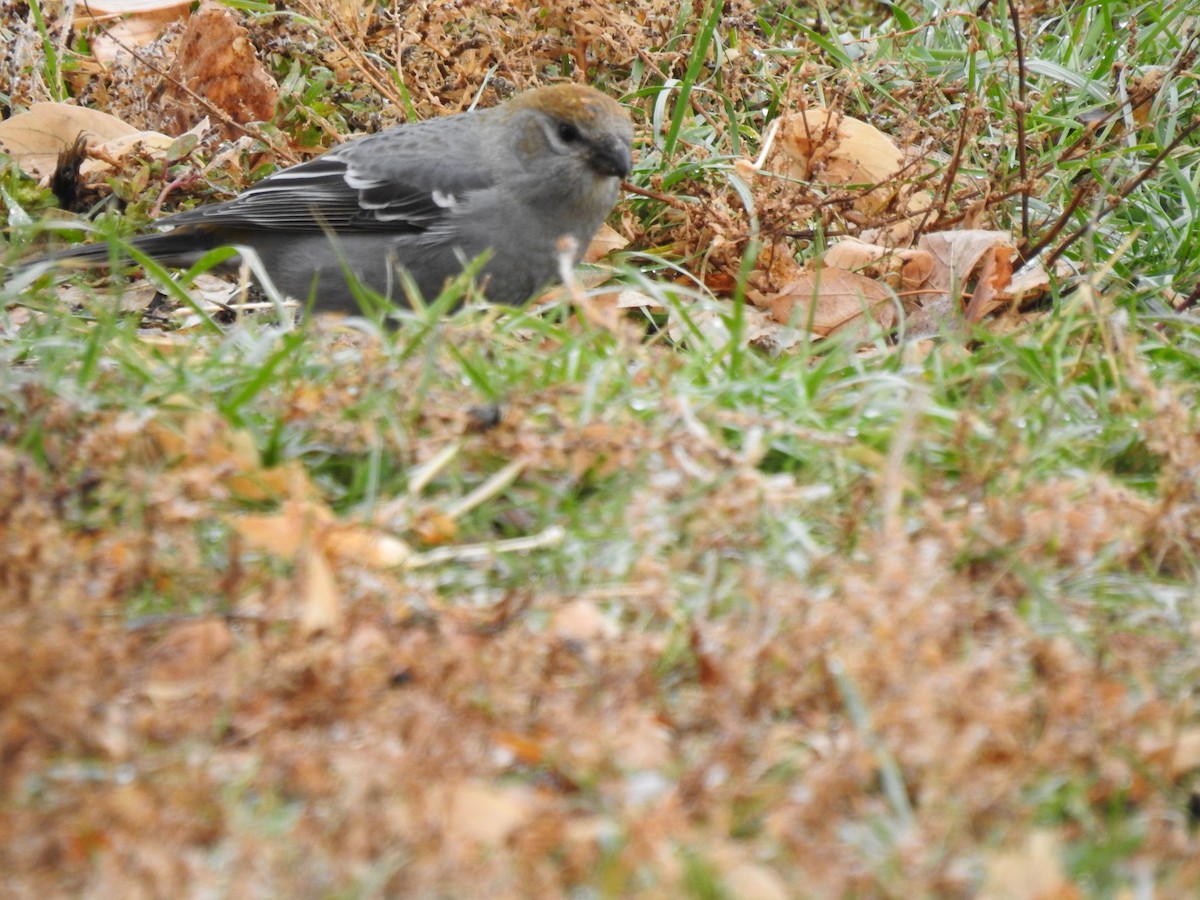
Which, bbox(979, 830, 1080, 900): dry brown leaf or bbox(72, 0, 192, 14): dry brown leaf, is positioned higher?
bbox(979, 830, 1080, 900): dry brown leaf

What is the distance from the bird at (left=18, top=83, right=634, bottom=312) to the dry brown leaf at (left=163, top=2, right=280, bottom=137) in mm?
1059

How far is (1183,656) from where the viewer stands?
7.96ft

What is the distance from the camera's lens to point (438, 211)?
16.0ft

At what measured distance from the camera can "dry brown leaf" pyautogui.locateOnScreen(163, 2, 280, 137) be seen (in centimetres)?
582

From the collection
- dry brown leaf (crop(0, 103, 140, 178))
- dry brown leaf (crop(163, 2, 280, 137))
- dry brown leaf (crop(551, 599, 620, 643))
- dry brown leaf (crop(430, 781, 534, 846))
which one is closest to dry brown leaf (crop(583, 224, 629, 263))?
dry brown leaf (crop(163, 2, 280, 137))

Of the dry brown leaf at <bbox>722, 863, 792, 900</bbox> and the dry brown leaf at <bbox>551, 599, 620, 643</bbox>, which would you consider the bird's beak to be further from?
the dry brown leaf at <bbox>722, 863, 792, 900</bbox>

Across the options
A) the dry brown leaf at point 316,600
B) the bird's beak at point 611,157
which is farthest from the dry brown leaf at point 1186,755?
the bird's beak at point 611,157

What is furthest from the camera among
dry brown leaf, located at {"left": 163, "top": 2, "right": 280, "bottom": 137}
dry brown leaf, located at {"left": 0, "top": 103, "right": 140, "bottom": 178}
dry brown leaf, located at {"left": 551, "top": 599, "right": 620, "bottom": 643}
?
dry brown leaf, located at {"left": 163, "top": 2, "right": 280, "bottom": 137}

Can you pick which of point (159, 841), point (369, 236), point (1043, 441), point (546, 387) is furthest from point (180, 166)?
point (159, 841)

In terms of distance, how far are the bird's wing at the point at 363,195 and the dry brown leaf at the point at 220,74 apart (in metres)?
1.02

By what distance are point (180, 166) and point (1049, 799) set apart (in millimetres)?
4490

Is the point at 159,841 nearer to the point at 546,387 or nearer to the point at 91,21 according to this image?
the point at 546,387

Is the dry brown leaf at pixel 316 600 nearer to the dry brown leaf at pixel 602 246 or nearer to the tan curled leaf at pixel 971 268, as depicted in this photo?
the tan curled leaf at pixel 971 268

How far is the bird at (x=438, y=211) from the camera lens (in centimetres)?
479
